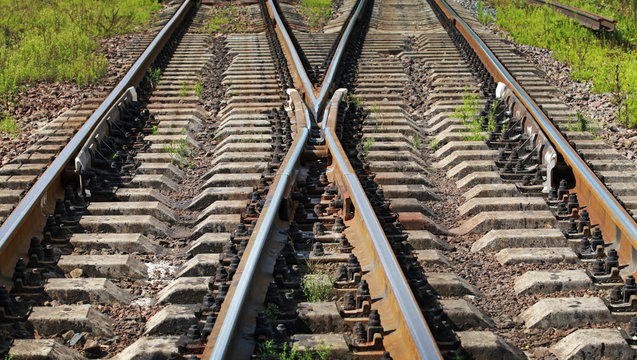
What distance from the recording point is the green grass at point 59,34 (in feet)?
36.3

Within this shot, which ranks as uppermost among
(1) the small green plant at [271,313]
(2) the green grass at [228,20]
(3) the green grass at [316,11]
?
(1) the small green plant at [271,313]

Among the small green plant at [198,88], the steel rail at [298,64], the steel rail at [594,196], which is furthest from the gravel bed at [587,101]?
the small green plant at [198,88]

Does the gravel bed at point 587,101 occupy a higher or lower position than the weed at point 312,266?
lower

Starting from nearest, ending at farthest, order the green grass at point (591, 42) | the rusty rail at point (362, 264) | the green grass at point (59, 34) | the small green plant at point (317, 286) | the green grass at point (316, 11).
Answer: the rusty rail at point (362, 264), the small green plant at point (317, 286), the green grass at point (591, 42), the green grass at point (59, 34), the green grass at point (316, 11)

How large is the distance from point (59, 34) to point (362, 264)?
32.8 ft

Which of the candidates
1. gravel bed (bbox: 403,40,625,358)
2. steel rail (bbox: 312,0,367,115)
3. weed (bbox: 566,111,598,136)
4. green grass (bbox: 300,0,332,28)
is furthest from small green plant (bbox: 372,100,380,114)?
green grass (bbox: 300,0,332,28)

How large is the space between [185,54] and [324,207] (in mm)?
7050

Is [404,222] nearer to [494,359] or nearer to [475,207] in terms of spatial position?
[475,207]

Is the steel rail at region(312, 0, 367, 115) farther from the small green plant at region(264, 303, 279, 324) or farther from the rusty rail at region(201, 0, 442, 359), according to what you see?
the small green plant at region(264, 303, 279, 324)

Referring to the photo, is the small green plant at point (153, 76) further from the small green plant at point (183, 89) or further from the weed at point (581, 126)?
the weed at point (581, 126)

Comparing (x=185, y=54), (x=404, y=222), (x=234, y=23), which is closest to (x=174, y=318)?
(x=404, y=222)

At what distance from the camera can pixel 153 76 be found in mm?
10609

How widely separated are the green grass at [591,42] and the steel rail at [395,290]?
14.9 ft

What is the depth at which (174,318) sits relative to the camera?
436 cm
